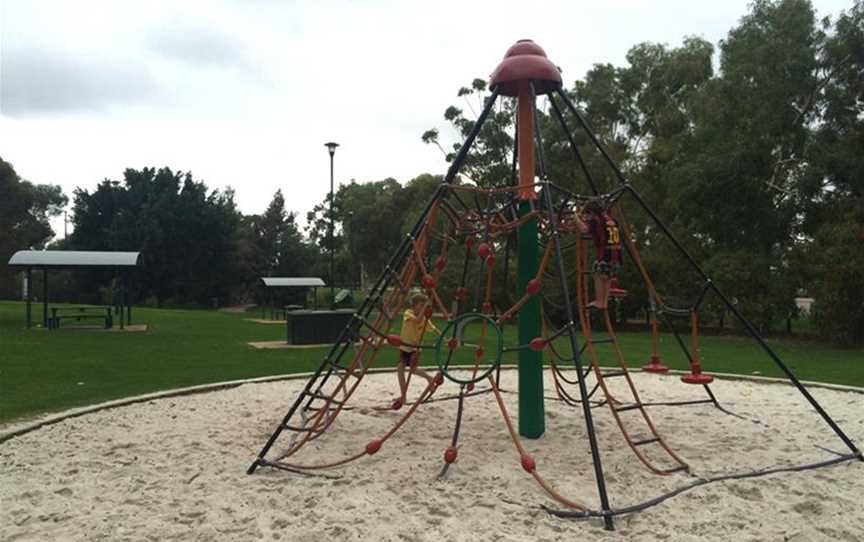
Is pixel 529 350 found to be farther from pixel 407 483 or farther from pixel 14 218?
pixel 14 218

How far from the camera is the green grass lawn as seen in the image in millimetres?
8383

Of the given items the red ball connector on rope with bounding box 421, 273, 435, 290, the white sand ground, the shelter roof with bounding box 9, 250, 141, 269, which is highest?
the shelter roof with bounding box 9, 250, 141, 269

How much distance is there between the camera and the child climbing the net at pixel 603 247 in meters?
4.99

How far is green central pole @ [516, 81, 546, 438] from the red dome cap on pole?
0.13 meters

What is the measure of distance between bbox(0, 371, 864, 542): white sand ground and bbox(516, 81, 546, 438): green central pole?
0.28 metres

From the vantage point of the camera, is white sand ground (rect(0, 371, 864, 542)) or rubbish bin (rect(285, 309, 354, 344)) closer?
white sand ground (rect(0, 371, 864, 542))

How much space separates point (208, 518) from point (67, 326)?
1832 centimetres

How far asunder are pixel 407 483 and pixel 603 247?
2.25 meters

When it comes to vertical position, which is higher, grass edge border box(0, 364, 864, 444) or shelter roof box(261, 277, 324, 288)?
shelter roof box(261, 277, 324, 288)

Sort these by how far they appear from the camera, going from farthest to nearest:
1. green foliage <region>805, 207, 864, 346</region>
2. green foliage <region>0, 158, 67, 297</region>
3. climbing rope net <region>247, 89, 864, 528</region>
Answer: green foliage <region>0, 158, 67, 297</region> → green foliage <region>805, 207, 864, 346</region> → climbing rope net <region>247, 89, 864, 528</region>

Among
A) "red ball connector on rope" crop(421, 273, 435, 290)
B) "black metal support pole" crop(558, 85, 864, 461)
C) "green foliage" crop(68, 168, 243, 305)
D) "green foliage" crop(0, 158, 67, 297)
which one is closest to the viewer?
"red ball connector on rope" crop(421, 273, 435, 290)

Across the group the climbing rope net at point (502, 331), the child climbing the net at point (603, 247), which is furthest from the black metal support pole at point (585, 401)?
the child climbing the net at point (603, 247)

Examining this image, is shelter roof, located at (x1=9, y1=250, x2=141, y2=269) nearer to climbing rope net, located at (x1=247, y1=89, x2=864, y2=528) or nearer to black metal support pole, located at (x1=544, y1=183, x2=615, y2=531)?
climbing rope net, located at (x1=247, y1=89, x2=864, y2=528)

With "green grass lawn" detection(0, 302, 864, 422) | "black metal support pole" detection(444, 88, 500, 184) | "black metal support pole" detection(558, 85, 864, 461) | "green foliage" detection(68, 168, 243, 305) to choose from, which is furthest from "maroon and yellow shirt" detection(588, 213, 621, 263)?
"green foliage" detection(68, 168, 243, 305)
